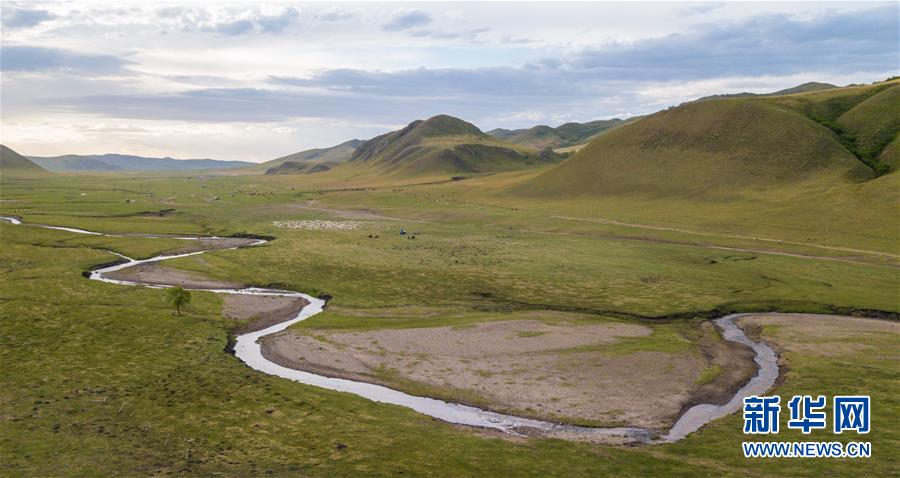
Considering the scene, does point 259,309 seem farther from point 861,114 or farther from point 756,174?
point 861,114

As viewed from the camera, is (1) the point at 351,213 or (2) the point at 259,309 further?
(1) the point at 351,213

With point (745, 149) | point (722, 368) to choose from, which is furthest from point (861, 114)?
point (722, 368)

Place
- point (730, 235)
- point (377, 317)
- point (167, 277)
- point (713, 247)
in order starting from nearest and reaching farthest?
point (377, 317), point (167, 277), point (713, 247), point (730, 235)

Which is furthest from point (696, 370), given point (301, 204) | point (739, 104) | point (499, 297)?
point (739, 104)

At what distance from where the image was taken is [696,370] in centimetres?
4309

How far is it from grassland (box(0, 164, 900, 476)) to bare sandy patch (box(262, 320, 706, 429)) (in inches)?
127

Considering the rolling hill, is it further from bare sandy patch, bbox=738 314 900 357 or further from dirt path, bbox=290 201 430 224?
bare sandy patch, bbox=738 314 900 357

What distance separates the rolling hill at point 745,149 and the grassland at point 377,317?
62.3 feet

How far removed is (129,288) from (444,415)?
148ft

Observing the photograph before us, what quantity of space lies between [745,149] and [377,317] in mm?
141125

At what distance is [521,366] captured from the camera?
1721 inches

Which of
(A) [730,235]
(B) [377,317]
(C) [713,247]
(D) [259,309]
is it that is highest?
(A) [730,235]

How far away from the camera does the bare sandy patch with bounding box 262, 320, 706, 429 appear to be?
3672 centimetres

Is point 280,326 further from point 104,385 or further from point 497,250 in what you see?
point 497,250
